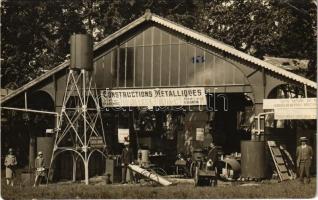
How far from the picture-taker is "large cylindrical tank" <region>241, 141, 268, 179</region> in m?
20.8

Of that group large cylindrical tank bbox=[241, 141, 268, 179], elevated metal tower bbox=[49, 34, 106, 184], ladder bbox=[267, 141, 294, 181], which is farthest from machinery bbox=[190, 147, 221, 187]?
elevated metal tower bbox=[49, 34, 106, 184]

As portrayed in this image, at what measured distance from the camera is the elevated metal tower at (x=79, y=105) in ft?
71.9

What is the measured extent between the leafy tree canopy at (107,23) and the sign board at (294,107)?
39.3 feet

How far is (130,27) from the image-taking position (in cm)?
2302

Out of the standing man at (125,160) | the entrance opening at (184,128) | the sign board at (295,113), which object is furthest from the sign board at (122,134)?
the sign board at (295,113)

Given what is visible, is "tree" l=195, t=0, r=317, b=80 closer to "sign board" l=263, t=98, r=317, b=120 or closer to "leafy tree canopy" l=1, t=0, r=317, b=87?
"leafy tree canopy" l=1, t=0, r=317, b=87

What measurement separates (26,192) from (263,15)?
21.9 metres

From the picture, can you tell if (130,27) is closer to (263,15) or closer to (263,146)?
(263,146)

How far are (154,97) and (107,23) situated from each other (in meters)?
16.5

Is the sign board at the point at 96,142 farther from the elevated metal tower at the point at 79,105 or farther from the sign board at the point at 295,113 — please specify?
the sign board at the point at 295,113

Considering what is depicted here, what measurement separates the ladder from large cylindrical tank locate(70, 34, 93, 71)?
7301 mm

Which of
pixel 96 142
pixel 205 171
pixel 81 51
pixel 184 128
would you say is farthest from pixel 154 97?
pixel 184 128

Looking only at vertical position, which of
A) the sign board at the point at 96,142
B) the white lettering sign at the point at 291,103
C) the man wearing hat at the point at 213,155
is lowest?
the man wearing hat at the point at 213,155

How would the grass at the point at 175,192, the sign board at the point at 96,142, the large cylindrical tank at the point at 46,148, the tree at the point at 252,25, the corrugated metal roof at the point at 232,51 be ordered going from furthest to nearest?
the tree at the point at 252,25
the large cylindrical tank at the point at 46,148
the sign board at the point at 96,142
the corrugated metal roof at the point at 232,51
the grass at the point at 175,192
